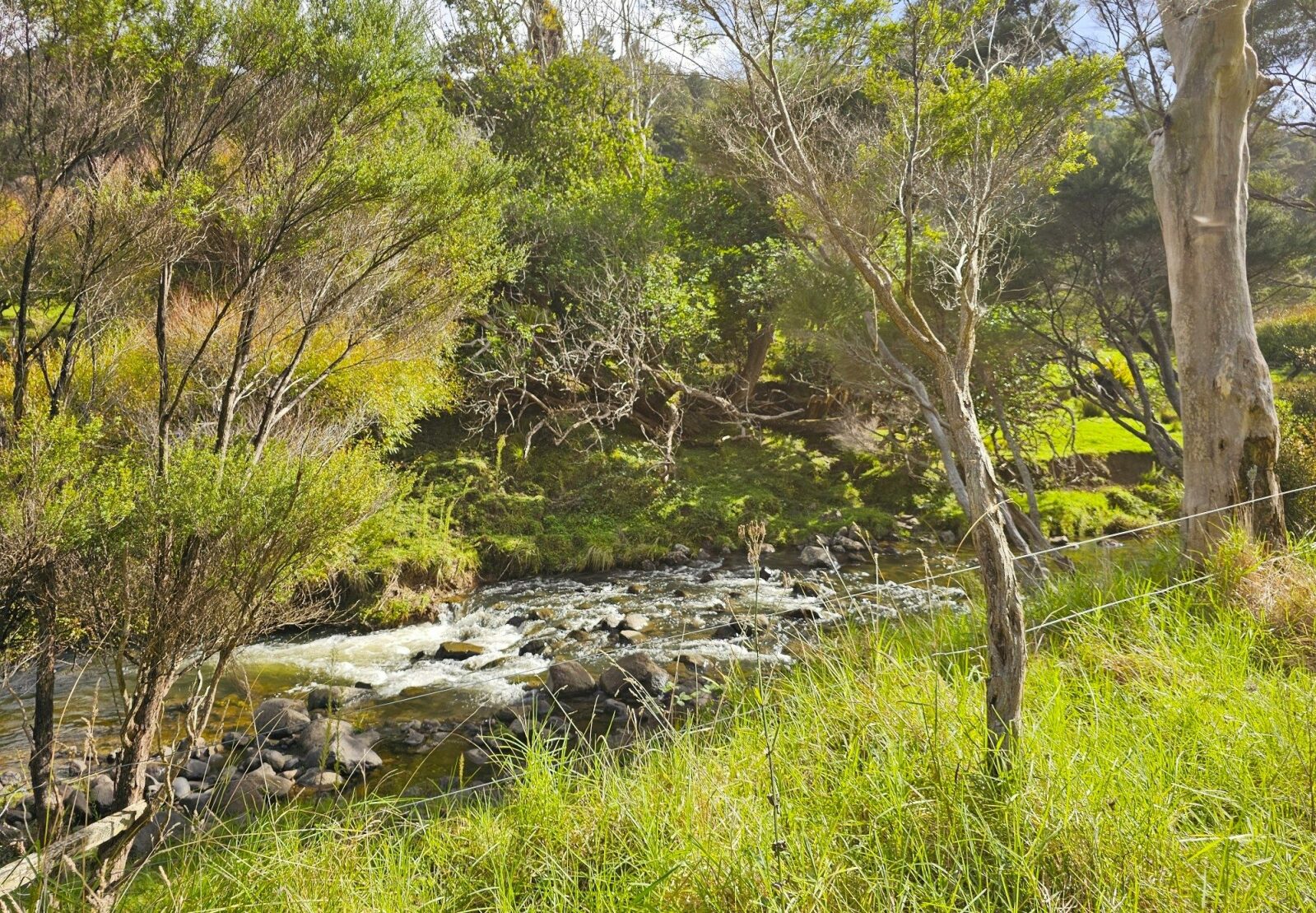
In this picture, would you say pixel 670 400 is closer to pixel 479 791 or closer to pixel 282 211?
pixel 282 211

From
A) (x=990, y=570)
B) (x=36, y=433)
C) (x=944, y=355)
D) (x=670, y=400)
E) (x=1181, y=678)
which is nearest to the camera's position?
(x=990, y=570)

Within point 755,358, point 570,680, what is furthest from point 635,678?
point 755,358

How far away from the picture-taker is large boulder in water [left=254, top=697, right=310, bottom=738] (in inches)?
227

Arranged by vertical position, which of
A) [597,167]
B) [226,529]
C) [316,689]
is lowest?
[316,689]

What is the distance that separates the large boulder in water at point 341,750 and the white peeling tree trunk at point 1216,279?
605 cm

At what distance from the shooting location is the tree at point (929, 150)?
2.49 meters

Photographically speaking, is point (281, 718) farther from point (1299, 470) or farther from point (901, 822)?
point (1299, 470)

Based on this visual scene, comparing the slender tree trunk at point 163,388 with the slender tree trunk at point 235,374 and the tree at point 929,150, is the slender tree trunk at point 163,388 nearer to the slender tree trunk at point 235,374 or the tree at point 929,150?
the slender tree trunk at point 235,374

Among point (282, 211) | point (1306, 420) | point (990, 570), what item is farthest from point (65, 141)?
point (1306, 420)

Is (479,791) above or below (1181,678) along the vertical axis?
below

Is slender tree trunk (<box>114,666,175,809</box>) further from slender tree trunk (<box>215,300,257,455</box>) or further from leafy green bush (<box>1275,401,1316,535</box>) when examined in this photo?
leafy green bush (<box>1275,401,1316,535</box>)

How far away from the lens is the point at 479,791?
396 cm

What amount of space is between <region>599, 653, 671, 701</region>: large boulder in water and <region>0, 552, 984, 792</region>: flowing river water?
410 millimetres

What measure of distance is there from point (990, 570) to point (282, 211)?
523 centimetres
